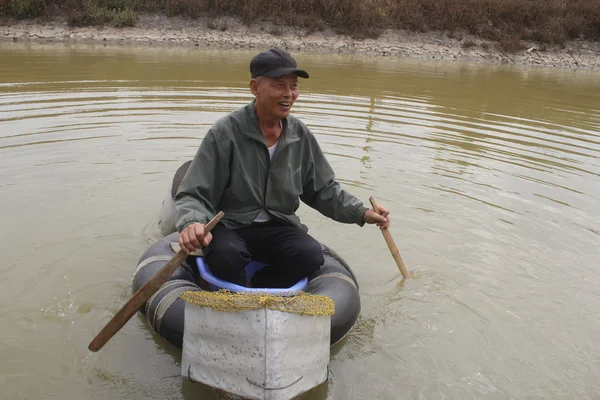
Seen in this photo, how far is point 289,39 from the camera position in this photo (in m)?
23.0

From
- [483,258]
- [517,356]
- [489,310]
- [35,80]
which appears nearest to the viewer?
[517,356]

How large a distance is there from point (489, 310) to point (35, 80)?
450 inches

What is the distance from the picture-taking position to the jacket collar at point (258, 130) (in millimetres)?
3424

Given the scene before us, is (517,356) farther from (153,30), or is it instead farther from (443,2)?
(443,2)

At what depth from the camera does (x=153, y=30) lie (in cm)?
2250

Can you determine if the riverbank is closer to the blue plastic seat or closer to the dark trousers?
the blue plastic seat

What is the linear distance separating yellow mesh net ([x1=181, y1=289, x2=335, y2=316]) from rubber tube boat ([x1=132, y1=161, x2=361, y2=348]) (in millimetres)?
447

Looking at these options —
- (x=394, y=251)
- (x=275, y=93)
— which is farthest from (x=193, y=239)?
(x=394, y=251)

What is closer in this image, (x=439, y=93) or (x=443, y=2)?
(x=439, y=93)

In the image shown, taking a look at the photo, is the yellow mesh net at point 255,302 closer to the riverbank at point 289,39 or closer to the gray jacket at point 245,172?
the gray jacket at point 245,172

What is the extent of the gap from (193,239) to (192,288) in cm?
79

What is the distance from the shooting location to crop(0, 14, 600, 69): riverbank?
21719mm

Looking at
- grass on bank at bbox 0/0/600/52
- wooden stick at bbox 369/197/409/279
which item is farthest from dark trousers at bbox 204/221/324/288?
grass on bank at bbox 0/0/600/52

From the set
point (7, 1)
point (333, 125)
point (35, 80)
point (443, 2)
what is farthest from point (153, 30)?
point (333, 125)
